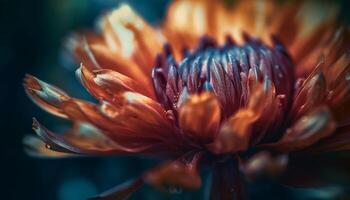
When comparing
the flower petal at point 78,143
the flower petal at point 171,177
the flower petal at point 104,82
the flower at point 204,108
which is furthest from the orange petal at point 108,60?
the flower petal at point 171,177

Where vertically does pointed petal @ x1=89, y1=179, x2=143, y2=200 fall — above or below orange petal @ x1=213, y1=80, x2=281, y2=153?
below

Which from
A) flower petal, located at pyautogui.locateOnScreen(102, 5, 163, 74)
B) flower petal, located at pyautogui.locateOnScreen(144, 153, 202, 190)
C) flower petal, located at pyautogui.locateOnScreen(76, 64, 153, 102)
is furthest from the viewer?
flower petal, located at pyautogui.locateOnScreen(102, 5, 163, 74)

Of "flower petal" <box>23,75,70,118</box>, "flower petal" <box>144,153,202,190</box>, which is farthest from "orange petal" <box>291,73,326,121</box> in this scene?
"flower petal" <box>23,75,70,118</box>

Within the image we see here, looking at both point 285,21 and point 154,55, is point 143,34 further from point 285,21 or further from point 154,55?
point 285,21

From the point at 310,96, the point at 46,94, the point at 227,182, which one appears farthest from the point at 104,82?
the point at 310,96

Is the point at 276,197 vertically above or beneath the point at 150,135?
beneath

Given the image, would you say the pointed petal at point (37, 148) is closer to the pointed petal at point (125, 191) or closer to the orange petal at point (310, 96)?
→ the pointed petal at point (125, 191)

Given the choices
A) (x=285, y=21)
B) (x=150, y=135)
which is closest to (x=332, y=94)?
(x=150, y=135)

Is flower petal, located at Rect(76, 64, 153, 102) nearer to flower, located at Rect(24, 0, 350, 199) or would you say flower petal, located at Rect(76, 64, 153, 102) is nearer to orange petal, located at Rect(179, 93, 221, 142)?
flower, located at Rect(24, 0, 350, 199)
